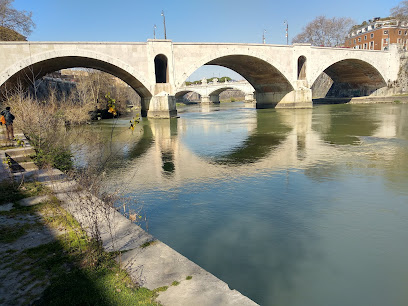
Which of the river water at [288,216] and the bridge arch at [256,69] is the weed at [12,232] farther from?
the bridge arch at [256,69]

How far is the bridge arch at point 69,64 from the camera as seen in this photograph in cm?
2527

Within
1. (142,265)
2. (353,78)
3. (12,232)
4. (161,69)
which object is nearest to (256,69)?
(161,69)

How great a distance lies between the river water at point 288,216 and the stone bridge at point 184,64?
1953cm

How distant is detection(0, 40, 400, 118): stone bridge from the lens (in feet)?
86.1

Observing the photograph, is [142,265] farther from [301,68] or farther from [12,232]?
[301,68]

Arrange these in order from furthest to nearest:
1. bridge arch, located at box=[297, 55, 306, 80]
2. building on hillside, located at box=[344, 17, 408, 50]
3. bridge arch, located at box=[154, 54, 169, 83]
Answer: building on hillside, located at box=[344, 17, 408, 50]
bridge arch, located at box=[297, 55, 306, 80]
bridge arch, located at box=[154, 54, 169, 83]

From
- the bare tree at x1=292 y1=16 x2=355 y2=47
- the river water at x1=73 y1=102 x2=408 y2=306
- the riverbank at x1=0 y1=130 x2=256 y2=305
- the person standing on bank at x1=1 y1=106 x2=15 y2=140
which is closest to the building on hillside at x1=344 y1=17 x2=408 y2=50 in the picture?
the bare tree at x1=292 y1=16 x2=355 y2=47

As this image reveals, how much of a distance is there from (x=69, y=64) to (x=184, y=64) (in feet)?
39.8

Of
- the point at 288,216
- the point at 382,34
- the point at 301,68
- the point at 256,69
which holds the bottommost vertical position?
the point at 288,216

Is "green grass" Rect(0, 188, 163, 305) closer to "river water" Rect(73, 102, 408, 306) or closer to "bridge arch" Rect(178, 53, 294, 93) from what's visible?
"river water" Rect(73, 102, 408, 306)

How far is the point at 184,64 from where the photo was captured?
32.0m

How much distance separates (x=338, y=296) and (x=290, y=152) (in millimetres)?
8666

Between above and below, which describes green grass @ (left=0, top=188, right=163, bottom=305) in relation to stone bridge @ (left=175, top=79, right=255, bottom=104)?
below

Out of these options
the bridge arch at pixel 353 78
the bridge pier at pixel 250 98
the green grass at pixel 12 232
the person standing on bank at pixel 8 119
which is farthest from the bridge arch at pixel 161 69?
the bridge pier at pixel 250 98
